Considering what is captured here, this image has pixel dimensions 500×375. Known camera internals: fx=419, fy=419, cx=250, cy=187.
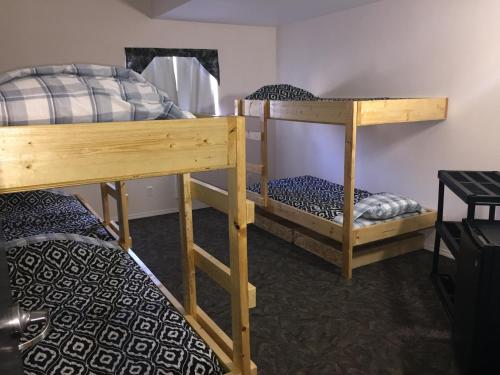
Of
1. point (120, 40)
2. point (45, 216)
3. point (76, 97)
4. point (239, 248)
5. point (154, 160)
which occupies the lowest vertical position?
point (45, 216)

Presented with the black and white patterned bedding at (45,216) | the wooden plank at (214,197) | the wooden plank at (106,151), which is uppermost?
the wooden plank at (106,151)

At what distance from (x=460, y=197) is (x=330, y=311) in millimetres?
987

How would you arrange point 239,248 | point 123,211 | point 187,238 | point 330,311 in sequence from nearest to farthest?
point 239,248
point 187,238
point 330,311
point 123,211

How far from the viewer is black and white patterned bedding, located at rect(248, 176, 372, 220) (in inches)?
132

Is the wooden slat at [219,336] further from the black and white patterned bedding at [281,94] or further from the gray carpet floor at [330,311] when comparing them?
the black and white patterned bedding at [281,94]

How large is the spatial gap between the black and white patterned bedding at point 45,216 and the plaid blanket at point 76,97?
1.44 m

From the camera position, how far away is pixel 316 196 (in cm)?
374

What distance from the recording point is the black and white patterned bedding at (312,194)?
3.36 metres

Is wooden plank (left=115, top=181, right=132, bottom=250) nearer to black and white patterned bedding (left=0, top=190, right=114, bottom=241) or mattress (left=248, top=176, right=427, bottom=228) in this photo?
black and white patterned bedding (left=0, top=190, right=114, bottom=241)

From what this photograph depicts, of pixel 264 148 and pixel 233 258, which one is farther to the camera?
pixel 264 148

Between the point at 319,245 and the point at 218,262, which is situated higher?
the point at 218,262

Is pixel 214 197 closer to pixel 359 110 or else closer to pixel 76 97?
pixel 76 97

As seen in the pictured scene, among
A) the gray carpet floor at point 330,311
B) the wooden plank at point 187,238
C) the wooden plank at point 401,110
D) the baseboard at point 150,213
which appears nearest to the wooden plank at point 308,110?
the wooden plank at point 401,110

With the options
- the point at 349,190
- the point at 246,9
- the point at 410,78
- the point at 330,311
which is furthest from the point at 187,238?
the point at 246,9
